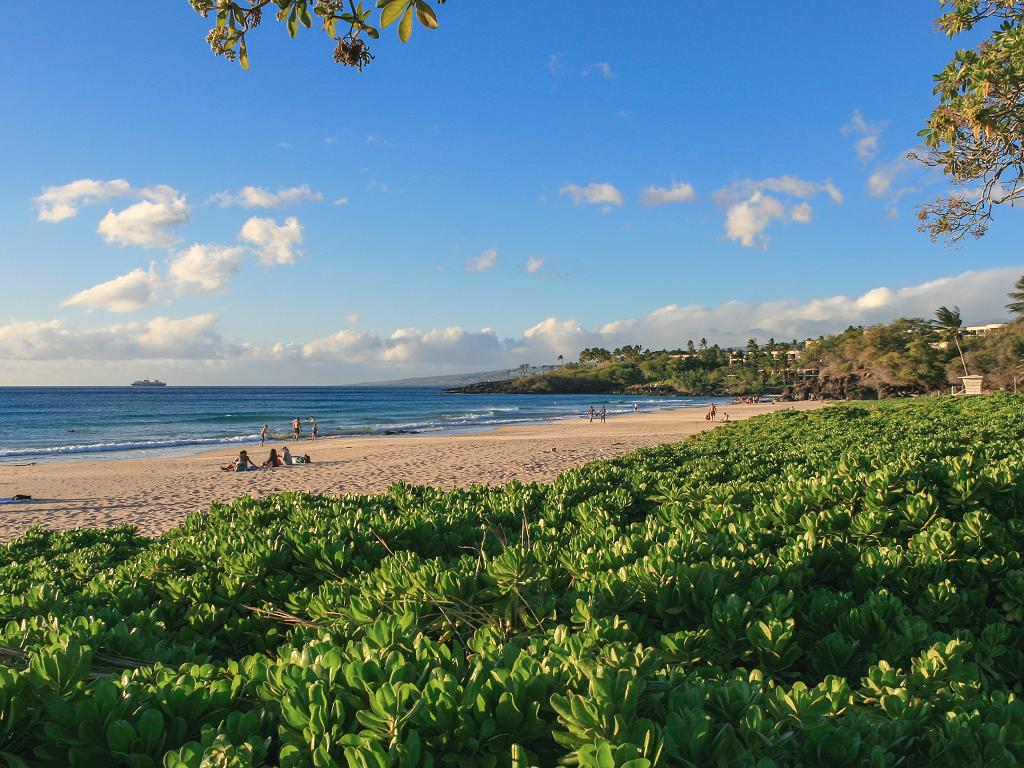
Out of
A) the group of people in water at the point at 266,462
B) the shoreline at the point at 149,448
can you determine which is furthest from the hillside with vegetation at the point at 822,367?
the group of people in water at the point at 266,462

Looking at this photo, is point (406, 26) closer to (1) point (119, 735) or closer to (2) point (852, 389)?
(1) point (119, 735)

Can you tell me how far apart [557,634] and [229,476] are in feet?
72.6

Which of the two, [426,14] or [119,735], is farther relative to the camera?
[426,14]

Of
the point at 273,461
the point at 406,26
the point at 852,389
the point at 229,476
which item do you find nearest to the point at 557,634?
the point at 406,26

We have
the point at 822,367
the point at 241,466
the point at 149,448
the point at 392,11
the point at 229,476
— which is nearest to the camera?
the point at 392,11

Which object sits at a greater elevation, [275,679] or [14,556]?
[275,679]

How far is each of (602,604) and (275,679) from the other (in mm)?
1194

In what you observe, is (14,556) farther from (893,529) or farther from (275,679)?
(893,529)

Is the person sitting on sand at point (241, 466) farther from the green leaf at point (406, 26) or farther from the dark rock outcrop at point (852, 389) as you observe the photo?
the dark rock outcrop at point (852, 389)

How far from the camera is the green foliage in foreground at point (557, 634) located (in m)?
1.35

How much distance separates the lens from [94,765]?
4.45ft

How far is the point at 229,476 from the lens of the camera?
21.3 metres

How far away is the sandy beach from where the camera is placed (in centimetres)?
1509

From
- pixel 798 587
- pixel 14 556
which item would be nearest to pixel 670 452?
pixel 798 587
